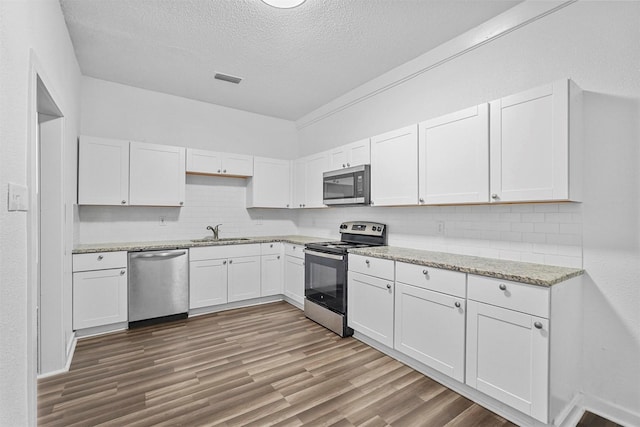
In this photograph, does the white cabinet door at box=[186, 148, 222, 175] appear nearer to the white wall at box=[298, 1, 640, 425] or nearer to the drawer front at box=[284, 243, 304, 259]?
the drawer front at box=[284, 243, 304, 259]

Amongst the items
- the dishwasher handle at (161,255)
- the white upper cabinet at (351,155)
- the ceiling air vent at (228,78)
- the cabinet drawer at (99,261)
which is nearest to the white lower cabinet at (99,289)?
the cabinet drawer at (99,261)

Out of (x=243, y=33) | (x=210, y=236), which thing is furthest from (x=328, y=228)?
(x=243, y=33)

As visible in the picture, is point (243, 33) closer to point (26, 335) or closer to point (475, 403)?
point (26, 335)

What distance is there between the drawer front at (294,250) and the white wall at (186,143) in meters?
0.77

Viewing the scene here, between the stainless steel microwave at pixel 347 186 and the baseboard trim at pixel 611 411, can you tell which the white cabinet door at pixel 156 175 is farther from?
the baseboard trim at pixel 611 411

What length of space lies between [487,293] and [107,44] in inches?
149

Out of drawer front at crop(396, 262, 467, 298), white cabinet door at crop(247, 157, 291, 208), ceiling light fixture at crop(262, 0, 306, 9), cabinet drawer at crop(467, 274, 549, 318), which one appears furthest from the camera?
white cabinet door at crop(247, 157, 291, 208)

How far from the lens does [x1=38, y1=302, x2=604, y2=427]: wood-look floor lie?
1938 mm

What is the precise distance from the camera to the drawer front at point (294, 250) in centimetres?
395

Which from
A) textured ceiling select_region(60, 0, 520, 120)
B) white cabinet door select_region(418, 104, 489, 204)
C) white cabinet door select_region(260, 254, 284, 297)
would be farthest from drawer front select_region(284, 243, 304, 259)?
textured ceiling select_region(60, 0, 520, 120)

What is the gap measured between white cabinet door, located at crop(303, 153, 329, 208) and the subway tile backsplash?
0.32 metres

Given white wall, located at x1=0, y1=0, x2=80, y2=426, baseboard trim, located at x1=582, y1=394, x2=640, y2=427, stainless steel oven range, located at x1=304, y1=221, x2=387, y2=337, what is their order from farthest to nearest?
stainless steel oven range, located at x1=304, y1=221, x2=387, y2=337 < baseboard trim, located at x1=582, y1=394, x2=640, y2=427 < white wall, located at x1=0, y1=0, x2=80, y2=426

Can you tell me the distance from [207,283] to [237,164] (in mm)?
1624

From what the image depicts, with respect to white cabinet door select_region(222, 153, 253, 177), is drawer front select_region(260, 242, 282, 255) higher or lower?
lower
